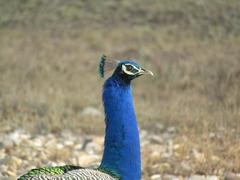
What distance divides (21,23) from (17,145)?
39.2ft

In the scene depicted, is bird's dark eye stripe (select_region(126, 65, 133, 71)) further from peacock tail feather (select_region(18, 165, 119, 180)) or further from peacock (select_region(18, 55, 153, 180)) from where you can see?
peacock tail feather (select_region(18, 165, 119, 180))

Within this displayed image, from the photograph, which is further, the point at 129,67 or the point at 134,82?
the point at 134,82

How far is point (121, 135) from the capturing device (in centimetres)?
350

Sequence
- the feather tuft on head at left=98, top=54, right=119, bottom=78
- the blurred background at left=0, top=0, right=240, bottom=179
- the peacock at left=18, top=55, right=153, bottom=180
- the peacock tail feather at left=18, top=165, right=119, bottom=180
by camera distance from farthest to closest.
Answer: the blurred background at left=0, top=0, right=240, bottom=179 < the feather tuft on head at left=98, top=54, right=119, bottom=78 < the peacock at left=18, top=55, right=153, bottom=180 < the peacock tail feather at left=18, top=165, right=119, bottom=180

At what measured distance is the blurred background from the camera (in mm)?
6069

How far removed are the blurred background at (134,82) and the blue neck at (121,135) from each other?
1782 mm

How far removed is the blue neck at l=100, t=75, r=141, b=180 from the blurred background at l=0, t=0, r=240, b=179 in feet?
5.84

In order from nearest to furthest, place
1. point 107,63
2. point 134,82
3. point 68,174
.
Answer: point 68,174 → point 107,63 → point 134,82

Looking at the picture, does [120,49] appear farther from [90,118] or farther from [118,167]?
[118,167]

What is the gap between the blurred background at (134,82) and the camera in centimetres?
607

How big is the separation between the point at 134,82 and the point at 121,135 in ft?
26.3

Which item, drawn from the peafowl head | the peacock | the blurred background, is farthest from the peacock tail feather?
the blurred background

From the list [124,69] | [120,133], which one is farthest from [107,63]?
[120,133]

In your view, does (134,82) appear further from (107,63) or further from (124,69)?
(124,69)
